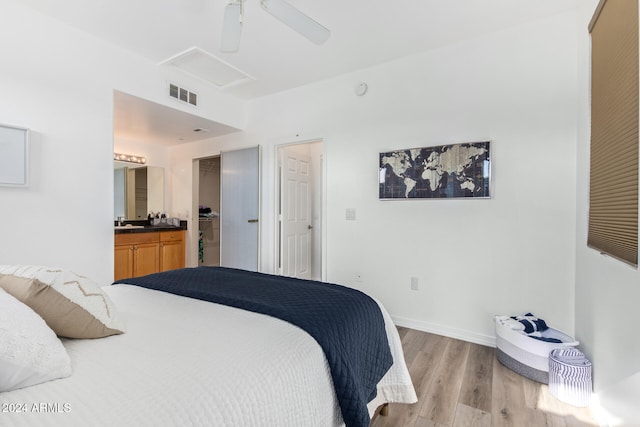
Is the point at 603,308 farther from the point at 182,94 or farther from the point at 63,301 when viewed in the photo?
the point at 182,94

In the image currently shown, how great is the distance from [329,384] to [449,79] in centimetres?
269

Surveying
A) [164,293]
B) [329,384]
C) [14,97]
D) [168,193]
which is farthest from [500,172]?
[168,193]

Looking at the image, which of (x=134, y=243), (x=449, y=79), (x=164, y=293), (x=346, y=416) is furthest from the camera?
(x=134, y=243)

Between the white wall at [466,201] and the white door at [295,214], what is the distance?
0.65 meters

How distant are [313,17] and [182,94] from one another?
1736mm

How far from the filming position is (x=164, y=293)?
5.37ft

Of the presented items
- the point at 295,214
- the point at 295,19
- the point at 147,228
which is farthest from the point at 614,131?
the point at 147,228

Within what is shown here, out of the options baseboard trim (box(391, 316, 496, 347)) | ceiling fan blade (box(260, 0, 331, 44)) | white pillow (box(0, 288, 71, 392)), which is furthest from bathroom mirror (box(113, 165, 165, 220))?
white pillow (box(0, 288, 71, 392))

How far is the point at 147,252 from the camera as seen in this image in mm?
4043

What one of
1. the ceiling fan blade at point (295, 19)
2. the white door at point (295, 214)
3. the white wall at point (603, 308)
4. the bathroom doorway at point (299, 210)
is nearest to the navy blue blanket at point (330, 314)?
the white wall at point (603, 308)

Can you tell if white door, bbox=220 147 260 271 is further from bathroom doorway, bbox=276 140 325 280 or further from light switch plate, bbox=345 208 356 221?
light switch plate, bbox=345 208 356 221

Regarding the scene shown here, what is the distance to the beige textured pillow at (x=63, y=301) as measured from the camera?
95 centimetres

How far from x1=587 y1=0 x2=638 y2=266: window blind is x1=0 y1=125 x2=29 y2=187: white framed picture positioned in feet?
11.8

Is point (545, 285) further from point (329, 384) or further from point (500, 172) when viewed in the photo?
point (329, 384)
